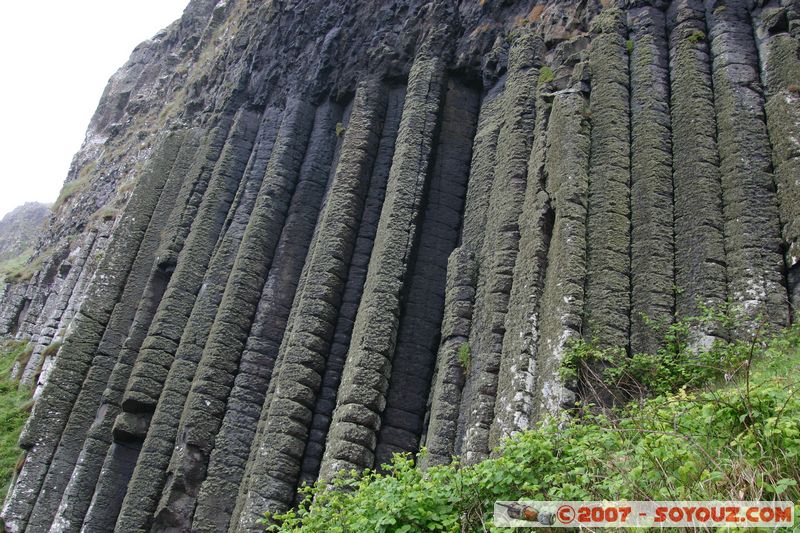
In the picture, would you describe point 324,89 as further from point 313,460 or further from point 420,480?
point 420,480

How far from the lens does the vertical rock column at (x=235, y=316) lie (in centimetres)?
1609

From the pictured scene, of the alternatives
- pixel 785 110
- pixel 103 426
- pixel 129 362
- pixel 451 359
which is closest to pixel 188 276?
pixel 129 362

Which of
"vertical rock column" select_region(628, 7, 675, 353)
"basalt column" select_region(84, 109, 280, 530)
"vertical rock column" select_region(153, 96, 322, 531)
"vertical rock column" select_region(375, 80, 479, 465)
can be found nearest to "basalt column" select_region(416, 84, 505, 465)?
"vertical rock column" select_region(375, 80, 479, 465)

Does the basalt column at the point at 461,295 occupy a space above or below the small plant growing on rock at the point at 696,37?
below

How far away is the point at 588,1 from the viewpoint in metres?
18.0

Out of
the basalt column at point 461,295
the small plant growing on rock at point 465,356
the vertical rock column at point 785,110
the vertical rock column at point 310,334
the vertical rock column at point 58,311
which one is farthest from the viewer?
the vertical rock column at point 58,311

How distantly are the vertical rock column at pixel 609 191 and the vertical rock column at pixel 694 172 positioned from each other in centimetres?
87

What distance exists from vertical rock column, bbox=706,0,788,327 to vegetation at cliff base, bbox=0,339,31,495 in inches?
912

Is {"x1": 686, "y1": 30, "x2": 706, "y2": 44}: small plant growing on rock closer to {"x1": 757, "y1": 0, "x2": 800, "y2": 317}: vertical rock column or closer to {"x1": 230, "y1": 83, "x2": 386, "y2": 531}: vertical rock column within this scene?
{"x1": 757, "y1": 0, "x2": 800, "y2": 317}: vertical rock column

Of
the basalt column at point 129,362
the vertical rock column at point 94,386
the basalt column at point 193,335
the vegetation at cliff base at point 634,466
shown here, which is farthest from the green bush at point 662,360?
the vertical rock column at point 94,386

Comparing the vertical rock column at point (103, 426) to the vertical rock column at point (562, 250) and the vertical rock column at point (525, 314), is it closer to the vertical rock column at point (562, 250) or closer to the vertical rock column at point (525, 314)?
the vertical rock column at point (525, 314)

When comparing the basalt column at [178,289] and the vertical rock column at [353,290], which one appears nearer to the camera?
the vertical rock column at [353,290]

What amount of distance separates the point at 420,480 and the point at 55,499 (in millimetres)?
16015

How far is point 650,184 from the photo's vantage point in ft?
43.6
